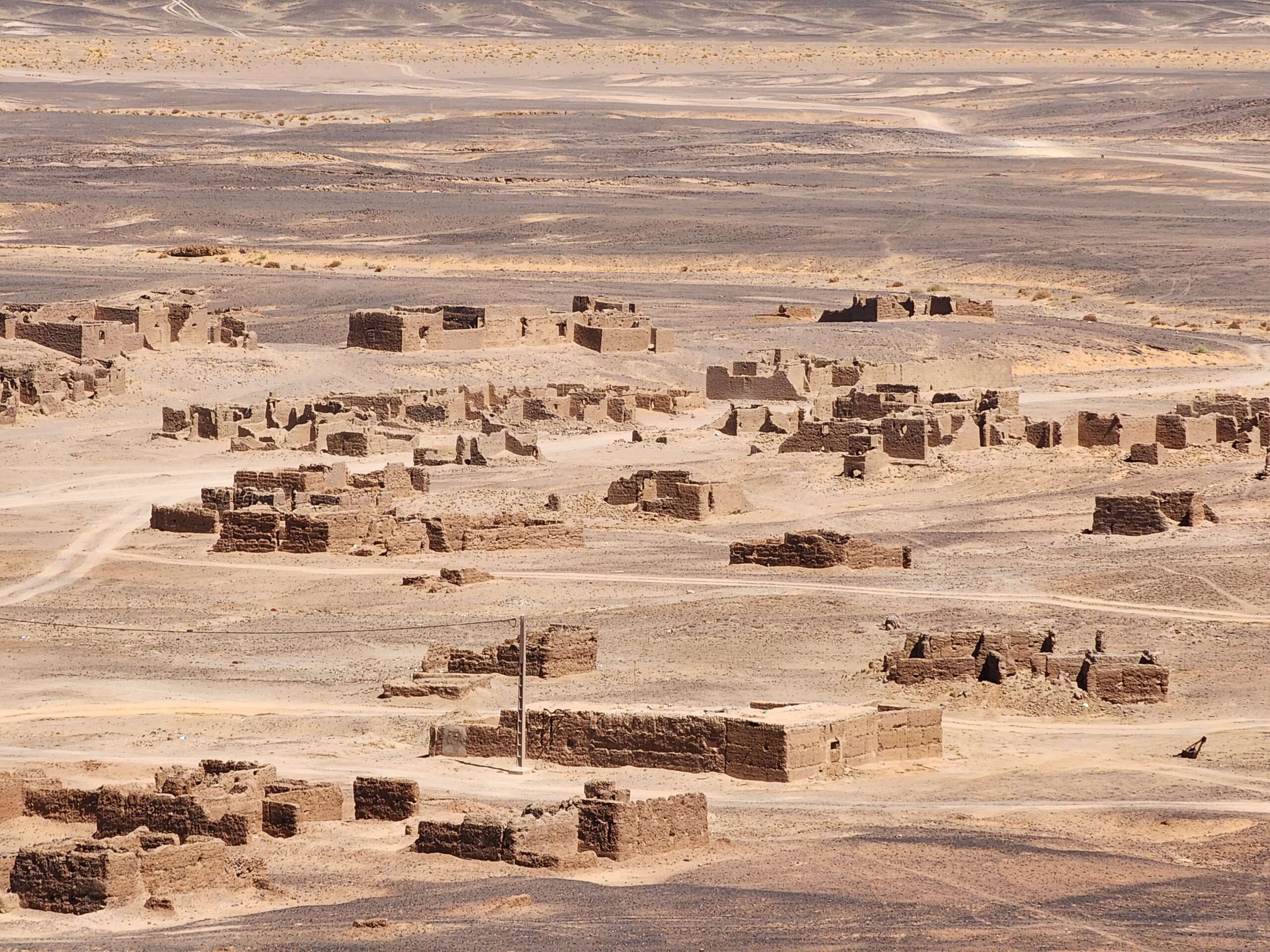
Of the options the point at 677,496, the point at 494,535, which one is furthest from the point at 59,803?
the point at 677,496

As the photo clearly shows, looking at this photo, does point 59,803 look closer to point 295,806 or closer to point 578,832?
point 295,806

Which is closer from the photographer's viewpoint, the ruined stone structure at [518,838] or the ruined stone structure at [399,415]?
the ruined stone structure at [518,838]

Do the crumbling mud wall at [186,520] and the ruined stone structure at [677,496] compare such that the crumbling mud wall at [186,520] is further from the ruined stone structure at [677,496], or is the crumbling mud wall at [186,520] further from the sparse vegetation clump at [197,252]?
the sparse vegetation clump at [197,252]

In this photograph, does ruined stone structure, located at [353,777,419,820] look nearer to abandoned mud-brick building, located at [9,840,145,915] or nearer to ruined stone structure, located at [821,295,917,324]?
abandoned mud-brick building, located at [9,840,145,915]

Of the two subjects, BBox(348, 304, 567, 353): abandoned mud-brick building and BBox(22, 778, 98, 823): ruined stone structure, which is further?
BBox(348, 304, 567, 353): abandoned mud-brick building

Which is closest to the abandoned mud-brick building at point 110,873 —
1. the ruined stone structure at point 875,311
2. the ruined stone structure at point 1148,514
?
the ruined stone structure at point 1148,514

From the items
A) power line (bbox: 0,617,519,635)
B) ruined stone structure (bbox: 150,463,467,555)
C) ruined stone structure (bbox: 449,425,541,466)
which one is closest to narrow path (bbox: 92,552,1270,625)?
ruined stone structure (bbox: 150,463,467,555)
